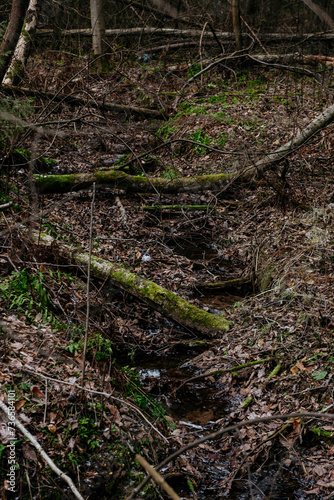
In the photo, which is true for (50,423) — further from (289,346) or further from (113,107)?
(113,107)

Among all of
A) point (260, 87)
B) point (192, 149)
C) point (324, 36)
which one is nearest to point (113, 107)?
point (192, 149)

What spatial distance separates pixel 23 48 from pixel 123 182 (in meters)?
5.08

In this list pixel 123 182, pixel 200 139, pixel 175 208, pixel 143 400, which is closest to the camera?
pixel 143 400

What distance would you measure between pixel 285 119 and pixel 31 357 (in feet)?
28.7

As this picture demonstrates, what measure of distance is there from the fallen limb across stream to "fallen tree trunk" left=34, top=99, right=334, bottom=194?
2035 mm

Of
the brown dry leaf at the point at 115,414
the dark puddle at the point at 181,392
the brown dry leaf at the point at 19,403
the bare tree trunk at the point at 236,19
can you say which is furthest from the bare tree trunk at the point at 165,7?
the brown dry leaf at the point at 19,403

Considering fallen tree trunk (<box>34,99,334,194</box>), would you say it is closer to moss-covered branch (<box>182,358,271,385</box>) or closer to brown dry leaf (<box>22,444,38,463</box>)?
moss-covered branch (<box>182,358,271,385</box>)

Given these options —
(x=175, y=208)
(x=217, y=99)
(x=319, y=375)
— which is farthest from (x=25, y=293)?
(x=217, y=99)

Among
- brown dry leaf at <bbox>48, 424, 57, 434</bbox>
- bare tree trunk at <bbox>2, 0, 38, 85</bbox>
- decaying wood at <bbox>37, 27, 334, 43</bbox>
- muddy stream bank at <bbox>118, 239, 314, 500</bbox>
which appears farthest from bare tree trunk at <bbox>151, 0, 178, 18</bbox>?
brown dry leaf at <bbox>48, 424, 57, 434</bbox>

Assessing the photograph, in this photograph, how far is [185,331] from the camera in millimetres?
5801

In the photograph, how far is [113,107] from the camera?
1184 cm

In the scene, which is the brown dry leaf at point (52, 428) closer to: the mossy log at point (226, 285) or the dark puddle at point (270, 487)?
the dark puddle at point (270, 487)

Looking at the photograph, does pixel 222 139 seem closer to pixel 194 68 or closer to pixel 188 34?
pixel 194 68

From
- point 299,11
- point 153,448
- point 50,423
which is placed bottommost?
point 153,448
